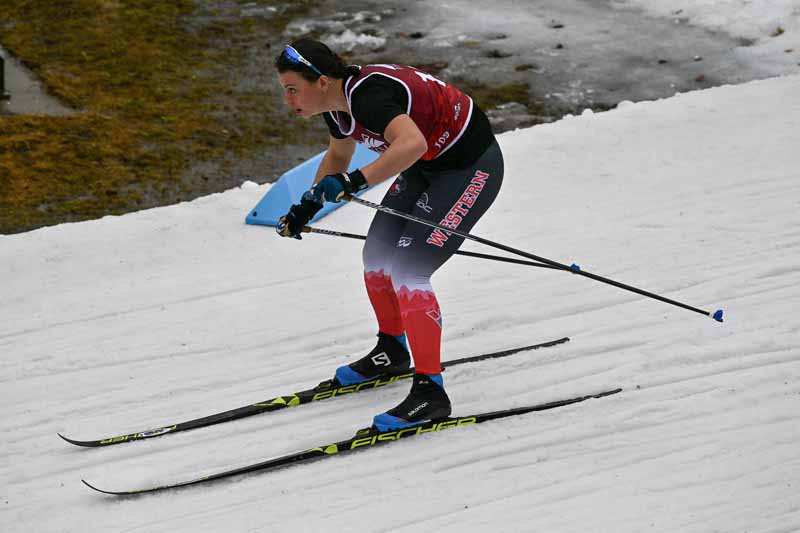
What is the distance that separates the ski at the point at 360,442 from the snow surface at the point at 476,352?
0.05 metres

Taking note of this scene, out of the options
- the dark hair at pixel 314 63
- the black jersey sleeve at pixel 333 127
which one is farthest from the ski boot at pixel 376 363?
the dark hair at pixel 314 63

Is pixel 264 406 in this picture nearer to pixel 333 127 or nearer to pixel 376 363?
pixel 376 363

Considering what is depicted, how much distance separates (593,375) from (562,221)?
7.30ft

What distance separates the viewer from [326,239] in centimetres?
667

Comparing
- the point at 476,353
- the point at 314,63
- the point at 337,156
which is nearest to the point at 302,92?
the point at 314,63

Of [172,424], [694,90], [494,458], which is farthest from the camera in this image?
[694,90]

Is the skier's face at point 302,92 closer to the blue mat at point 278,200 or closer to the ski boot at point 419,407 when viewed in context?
the ski boot at point 419,407

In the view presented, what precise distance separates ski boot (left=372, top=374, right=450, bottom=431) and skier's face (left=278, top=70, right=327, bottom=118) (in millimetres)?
1361

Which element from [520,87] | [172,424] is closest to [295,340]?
[172,424]

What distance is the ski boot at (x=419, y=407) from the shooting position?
417 centimetres

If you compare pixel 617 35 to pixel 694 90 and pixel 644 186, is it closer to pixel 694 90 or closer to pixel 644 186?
pixel 694 90

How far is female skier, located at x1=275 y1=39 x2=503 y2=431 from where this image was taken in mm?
3725

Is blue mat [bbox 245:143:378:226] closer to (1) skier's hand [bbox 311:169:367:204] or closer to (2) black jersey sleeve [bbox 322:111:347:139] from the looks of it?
(2) black jersey sleeve [bbox 322:111:347:139]

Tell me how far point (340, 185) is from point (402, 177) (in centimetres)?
73
